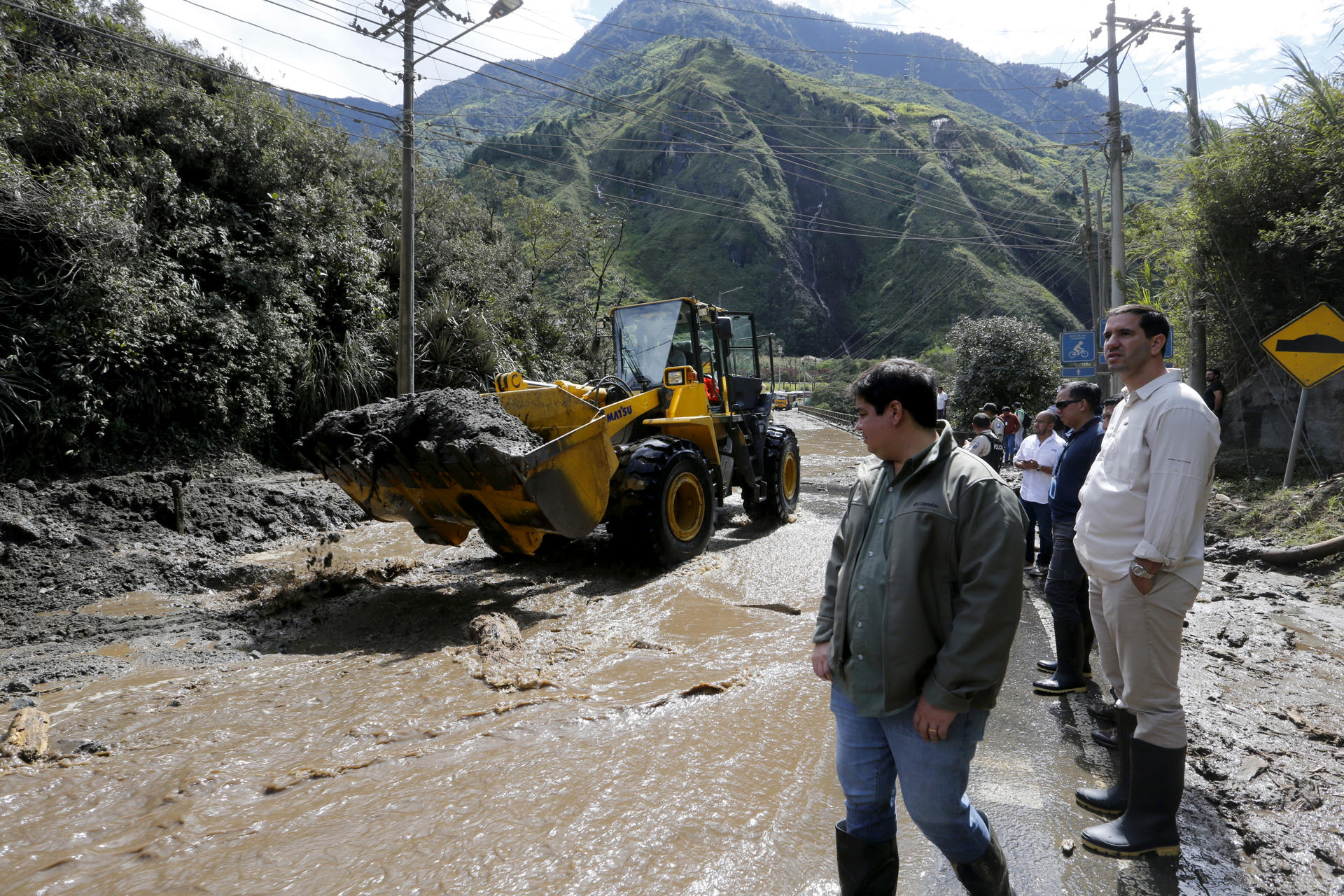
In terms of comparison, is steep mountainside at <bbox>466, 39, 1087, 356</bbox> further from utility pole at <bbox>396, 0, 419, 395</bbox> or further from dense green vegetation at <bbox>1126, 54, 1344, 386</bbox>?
utility pole at <bbox>396, 0, 419, 395</bbox>

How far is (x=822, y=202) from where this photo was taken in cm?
10600

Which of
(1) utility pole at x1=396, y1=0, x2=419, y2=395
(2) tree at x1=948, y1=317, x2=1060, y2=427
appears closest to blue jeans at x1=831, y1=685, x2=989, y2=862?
(1) utility pole at x1=396, y1=0, x2=419, y2=395

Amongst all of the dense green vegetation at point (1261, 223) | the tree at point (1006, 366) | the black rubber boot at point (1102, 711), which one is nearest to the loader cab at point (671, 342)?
the black rubber boot at point (1102, 711)

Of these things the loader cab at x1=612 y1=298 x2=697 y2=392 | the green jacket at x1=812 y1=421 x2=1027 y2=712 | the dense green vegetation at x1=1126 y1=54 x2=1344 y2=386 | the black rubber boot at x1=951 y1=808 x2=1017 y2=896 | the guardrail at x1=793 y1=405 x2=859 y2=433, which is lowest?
the guardrail at x1=793 y1=405 x2=859 y2=433

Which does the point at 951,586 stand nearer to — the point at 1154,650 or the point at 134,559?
the point at 1154,650

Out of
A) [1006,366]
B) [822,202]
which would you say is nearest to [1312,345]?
[1006,366]

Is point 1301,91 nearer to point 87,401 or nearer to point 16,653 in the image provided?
point 16,653

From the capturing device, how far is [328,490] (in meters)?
10.4

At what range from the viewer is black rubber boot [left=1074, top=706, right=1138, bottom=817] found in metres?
2.98

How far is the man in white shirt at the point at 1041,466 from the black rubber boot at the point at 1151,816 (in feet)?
12.6

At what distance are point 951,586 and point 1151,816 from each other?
1.54 meters

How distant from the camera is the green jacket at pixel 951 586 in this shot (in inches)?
74.3

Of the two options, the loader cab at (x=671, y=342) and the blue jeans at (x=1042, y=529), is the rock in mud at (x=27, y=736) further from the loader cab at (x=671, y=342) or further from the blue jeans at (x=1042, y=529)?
the blue jeans at (x=1042, y=529)

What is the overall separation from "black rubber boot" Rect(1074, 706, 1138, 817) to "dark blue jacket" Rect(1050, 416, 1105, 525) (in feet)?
4.76
